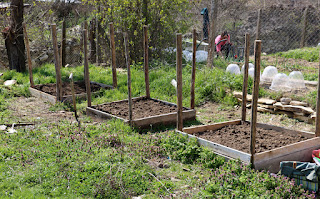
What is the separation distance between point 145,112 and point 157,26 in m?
5.32

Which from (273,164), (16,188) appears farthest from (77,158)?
(273,164)

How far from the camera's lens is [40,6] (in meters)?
14.7

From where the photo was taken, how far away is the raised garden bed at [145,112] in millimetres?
6359

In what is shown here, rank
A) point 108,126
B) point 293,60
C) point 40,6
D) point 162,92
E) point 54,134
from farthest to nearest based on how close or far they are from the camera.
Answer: point 40,6 → point 293,60 → point 162,92 → point 108,126 → point 54,134

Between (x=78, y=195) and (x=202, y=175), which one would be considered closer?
(x=78, y=195)

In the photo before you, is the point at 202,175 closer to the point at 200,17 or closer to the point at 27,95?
the point at 27,95

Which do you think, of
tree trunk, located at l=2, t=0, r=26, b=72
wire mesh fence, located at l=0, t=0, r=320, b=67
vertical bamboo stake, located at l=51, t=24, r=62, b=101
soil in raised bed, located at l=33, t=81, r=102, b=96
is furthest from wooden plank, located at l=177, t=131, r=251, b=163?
tree trunk, located at l=2, t=0, r=26, b=72

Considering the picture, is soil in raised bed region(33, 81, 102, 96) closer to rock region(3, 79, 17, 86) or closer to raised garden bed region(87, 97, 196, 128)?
rock region(3, 79, 17, 86)

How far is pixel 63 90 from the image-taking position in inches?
353

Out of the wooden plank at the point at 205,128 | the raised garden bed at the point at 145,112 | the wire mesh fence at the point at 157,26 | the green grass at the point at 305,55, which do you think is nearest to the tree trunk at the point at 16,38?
the wire mesh fence at the point at 157,26

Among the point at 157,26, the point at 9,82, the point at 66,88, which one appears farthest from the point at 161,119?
the point at 157,26

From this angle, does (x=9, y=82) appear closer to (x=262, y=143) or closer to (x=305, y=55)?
(x=262, y=143)

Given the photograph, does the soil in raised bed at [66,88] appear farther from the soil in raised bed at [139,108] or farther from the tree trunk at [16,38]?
the tree trunk at [16,38]

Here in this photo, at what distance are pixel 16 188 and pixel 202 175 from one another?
2.18 m
